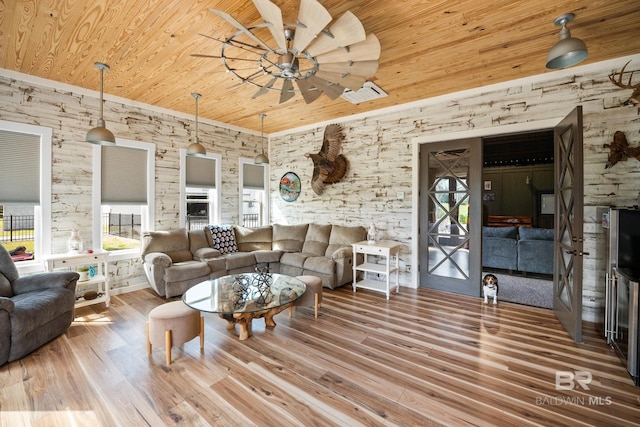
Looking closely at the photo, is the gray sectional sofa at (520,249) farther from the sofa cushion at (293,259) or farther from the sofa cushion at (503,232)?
the sofa cushion at (293,259)

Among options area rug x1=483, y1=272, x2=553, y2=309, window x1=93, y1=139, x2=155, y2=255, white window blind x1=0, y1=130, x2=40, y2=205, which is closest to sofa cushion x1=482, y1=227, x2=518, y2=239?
area rug x1=483, y1=272, x2=553, y2=309

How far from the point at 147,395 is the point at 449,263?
4.02 meters

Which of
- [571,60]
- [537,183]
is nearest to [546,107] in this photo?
[571,60]

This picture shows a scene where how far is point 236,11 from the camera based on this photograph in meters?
2.31

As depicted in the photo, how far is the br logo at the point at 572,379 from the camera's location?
6.90 ft

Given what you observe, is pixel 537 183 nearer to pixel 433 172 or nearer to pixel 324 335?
pixel 433 172

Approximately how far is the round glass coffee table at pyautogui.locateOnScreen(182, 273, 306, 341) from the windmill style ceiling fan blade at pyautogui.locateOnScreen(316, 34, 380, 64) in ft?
7.10

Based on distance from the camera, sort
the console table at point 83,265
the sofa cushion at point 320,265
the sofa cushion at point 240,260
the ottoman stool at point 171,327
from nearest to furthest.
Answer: the ottoman stool at point 171,327
the console table at point 83,265
the sofa cushion at point 320,265
the sofa cushion at point 240,260

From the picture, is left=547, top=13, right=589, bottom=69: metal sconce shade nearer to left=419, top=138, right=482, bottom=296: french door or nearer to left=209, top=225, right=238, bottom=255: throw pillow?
left=419, top=138, right=482, bottom=296: french door

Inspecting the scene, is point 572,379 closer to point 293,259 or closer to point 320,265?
point 320,265

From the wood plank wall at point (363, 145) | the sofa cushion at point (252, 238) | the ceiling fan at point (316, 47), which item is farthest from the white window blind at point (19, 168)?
the ceiling fan at point (316, 47)

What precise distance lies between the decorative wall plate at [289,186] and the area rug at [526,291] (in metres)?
4.15

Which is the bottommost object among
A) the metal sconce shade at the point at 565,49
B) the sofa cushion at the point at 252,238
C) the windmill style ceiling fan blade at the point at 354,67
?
the sofa cushion at the point at 252,238

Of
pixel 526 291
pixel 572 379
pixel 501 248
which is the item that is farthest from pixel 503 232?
pixel 572 379
